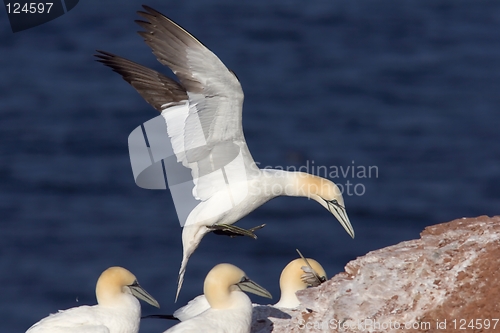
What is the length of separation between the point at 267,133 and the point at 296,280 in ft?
24.5

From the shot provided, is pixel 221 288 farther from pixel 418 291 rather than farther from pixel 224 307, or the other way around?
pixel 418 291

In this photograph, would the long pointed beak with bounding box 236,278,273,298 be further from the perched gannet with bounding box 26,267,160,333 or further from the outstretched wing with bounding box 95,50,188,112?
the outstretched wing with bounding box 95,50,188,112

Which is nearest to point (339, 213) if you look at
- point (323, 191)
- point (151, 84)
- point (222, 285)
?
point (323, 191)

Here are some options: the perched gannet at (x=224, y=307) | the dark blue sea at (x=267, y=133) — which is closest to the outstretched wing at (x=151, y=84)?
the perched gannet at (x=224, y=307)

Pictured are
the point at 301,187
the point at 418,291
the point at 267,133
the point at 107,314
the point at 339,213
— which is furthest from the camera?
the point at 267,133

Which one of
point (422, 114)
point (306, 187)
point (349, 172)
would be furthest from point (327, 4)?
point (306, 187)

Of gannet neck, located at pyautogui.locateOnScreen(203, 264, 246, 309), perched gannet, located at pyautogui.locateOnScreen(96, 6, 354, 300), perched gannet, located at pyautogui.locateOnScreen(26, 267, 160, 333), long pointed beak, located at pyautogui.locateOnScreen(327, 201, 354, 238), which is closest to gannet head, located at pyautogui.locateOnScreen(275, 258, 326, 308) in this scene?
perched gannet, located at pyautogui.locateOnScreen(96, 6, 354, 300)

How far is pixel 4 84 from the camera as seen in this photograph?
1673cm

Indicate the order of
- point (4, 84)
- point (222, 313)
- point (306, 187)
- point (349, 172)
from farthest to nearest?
point (4, 84), point (349, 172), point (306, 187), point (222, 313)

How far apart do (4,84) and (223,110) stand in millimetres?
9795

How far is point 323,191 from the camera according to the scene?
859 cm

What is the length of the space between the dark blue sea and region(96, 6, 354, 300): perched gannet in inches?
146

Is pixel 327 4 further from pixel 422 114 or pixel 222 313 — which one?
pixel 222 313

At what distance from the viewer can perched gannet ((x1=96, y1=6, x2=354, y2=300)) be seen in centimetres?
757
